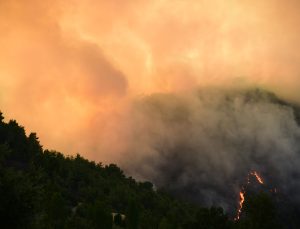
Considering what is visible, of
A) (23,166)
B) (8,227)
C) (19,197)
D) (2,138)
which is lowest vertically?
(8,227)

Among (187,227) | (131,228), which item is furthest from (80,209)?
(187,227)

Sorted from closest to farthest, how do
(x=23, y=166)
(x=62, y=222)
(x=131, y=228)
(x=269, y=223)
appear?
(x=269, y=223)
(x=62, y=222)
(x=131, y=228)
(x=23, y=166)

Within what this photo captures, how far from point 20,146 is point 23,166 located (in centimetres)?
1266

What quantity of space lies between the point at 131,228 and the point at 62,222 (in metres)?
32.7

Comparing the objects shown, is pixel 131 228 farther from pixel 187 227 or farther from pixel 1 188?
pixel 1 188

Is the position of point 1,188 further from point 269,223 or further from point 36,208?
point 269,223

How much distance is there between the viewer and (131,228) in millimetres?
149250

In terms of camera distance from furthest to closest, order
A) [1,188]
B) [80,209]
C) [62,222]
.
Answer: [80,209] < [62,222] < [1,188]

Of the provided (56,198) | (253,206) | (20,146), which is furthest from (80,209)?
(253,206)

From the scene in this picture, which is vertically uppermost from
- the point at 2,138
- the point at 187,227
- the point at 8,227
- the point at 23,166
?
the point at 2,138

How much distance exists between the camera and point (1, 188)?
44938 mm

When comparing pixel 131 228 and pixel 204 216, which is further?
pixel 131 228

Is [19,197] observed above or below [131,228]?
below

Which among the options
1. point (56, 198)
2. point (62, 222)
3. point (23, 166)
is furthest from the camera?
point (23, 166)
